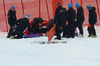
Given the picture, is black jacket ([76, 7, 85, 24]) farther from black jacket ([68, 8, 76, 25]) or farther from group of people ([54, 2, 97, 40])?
black jacket ([68, 8, 76, 25])

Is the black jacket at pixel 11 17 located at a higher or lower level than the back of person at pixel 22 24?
higher

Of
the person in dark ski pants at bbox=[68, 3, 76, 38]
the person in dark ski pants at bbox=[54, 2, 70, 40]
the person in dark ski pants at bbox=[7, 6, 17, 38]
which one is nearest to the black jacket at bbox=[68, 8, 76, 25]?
the person in dark ski pants at bbox=[68, 3, 76, 38]

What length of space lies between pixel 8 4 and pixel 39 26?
8.57 m

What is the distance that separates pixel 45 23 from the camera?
31.6ft

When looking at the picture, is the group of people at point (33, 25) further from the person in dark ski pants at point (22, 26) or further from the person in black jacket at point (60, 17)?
the person in black jacket at point (60, 17)

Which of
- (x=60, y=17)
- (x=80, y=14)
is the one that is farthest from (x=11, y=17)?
(x=80, y=14)

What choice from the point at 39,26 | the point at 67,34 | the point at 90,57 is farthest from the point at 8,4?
the point at 90,57

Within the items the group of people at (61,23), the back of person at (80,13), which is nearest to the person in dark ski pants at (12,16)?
the group of people at (61,23)

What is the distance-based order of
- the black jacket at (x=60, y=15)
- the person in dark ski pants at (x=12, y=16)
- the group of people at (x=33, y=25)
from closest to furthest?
the black jacket at (x=60, y=15) → the group of people at (x=33, y=25) → the person in dark ski pants at (x=12, y=16)

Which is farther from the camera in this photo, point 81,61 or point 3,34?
point 3,34

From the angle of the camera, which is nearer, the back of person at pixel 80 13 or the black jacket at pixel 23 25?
the black jacket at pixel 23 25

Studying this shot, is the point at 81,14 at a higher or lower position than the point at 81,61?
higher

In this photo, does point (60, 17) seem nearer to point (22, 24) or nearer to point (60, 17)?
point (60, 17)

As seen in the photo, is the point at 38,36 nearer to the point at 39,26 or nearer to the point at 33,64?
the point at 39,26
